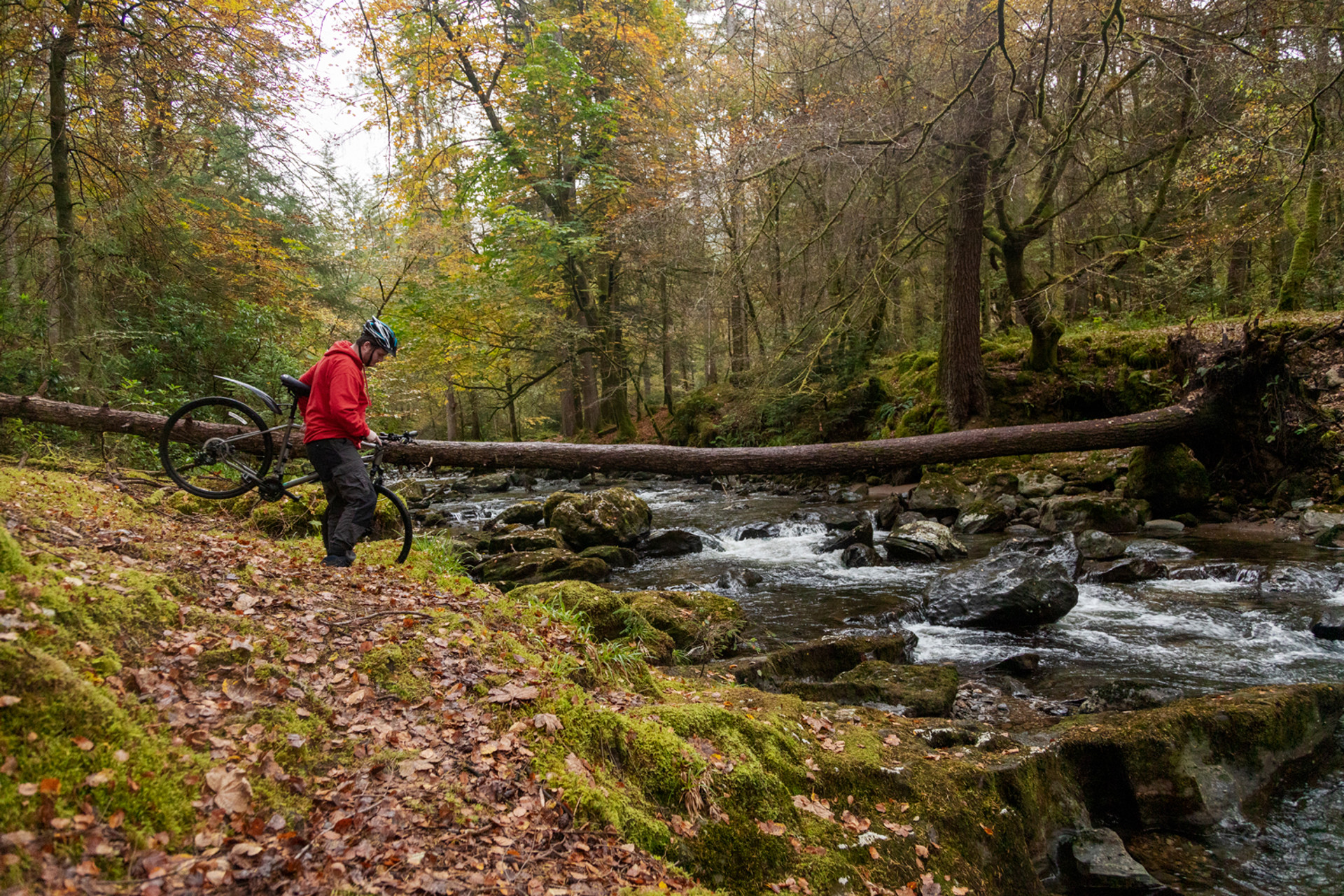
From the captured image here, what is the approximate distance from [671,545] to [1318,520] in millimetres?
9400

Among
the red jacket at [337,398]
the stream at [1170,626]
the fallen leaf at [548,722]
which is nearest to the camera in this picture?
the fallen leaf at [548,722]

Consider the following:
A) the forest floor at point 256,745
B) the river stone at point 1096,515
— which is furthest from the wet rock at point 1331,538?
the forest floor at point 256,745

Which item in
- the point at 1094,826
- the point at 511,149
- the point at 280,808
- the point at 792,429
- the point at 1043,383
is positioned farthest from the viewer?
the point at 792,429

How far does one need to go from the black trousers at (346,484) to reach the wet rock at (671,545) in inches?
264

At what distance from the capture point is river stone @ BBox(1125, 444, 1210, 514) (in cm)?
1112

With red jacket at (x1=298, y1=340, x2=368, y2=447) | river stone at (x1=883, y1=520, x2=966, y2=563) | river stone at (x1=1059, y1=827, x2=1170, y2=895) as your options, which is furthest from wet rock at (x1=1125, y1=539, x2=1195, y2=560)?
red jacket at (x1=298, y1=340, x2=368, y2=447)

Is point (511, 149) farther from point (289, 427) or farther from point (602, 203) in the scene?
point (289, 427)

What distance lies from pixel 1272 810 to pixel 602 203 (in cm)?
1993

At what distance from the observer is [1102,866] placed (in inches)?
140

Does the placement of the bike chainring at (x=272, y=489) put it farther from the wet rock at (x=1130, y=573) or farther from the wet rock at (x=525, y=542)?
the wet rock at (x=1130, y=573)

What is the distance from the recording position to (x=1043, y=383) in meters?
14.1

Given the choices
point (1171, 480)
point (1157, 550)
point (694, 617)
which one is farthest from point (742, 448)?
point (1171, 480)

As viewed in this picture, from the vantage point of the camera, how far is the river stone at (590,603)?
19.3 ft

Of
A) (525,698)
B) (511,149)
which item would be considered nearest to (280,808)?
(525,698)
